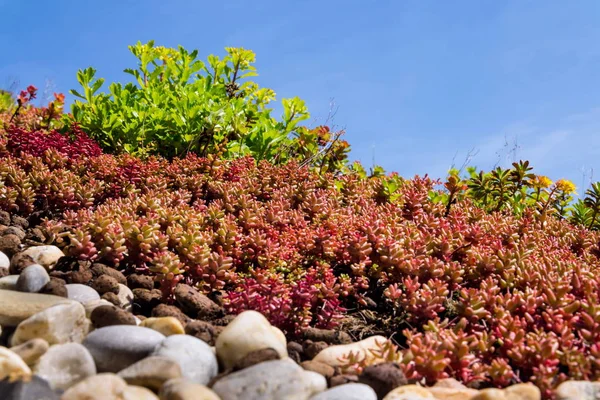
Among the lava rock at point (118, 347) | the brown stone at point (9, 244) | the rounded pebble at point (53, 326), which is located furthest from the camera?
the brown stone at point (9, 244)

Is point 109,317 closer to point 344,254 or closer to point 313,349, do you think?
point 313,349

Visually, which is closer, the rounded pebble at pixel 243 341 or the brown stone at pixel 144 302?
the rounded pebble at pixel 243 341

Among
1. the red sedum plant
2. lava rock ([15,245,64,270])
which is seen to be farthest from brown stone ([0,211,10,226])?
lava rock ([15,245,64,270])

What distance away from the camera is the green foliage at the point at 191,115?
7.54m

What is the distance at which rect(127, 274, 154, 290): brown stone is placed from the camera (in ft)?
13.4

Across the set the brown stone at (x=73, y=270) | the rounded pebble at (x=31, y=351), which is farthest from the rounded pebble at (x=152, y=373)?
the brown stone at (x=73, y=270)

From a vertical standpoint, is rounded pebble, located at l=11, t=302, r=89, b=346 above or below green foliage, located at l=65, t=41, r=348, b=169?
below

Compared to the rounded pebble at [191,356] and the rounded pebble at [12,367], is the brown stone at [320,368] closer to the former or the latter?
the rounded pebble at [191,356]

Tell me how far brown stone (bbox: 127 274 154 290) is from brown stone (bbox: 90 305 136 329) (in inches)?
29.7

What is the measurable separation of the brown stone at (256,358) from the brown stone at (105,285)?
1.37 meters

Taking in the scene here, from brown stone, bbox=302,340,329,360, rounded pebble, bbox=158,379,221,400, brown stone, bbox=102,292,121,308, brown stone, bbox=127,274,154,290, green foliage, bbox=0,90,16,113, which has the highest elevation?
green foliage, bbox=0,90,16,113

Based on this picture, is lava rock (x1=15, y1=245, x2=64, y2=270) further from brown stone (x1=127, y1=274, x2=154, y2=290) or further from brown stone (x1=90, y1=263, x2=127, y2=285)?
brown stone (x1=127, y1=274, x2=154, y2=290)

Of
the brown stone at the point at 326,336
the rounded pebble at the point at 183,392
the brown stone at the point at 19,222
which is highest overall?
the brown stone at the point at 19,222

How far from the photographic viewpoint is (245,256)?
178 inches
